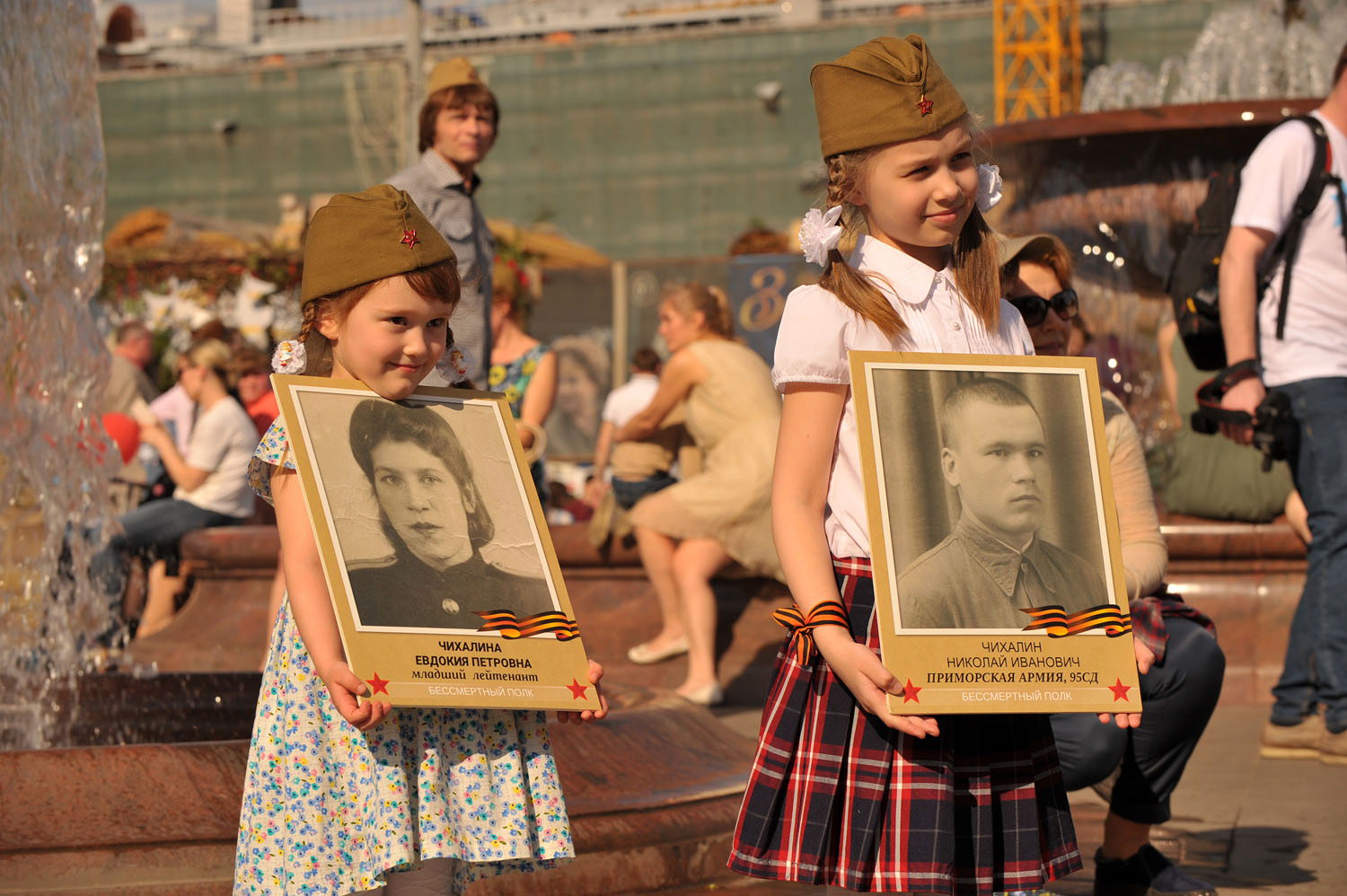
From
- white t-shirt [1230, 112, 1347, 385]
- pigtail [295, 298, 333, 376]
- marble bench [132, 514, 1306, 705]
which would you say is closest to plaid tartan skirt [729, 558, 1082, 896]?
pigtail [295, 298, 333, 376]

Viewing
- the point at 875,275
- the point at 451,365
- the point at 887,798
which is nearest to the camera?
the point at 887,798

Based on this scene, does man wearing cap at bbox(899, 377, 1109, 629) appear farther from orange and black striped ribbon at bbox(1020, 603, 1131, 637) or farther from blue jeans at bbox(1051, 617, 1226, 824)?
blue jeans at bbox(1051, 617, 1226, 824)

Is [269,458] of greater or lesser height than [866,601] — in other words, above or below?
above

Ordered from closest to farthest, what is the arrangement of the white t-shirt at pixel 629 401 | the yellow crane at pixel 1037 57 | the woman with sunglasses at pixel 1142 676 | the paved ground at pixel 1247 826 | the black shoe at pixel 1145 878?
the woman with sunglasses at pixel 1142 676, the black shoe at pixel 1145 878, the paved ground at pixel 1247 826, the white t-shirt at pixel 629 401, the yellow crane at pixel 1037 57

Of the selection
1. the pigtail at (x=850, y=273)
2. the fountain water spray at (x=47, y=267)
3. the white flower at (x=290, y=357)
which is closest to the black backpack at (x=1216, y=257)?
the pigtail at (x=850, y=273)

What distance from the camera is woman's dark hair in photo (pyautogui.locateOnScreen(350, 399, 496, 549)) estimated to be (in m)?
2.59

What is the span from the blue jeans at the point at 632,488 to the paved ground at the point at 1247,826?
254cm

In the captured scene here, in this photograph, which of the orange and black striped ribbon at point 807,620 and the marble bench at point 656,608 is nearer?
the orange and black striped ribbon at point 807,620

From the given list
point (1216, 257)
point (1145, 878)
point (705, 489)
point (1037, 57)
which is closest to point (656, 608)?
point (705, 489)

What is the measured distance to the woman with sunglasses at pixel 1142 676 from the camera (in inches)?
141

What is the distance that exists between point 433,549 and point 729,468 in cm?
459

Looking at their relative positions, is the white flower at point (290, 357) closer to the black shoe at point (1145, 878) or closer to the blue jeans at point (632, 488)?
the black shoe at point (1145, 878)

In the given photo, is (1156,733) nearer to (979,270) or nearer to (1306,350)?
(1306,350)

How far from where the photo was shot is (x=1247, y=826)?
15.1 feet
